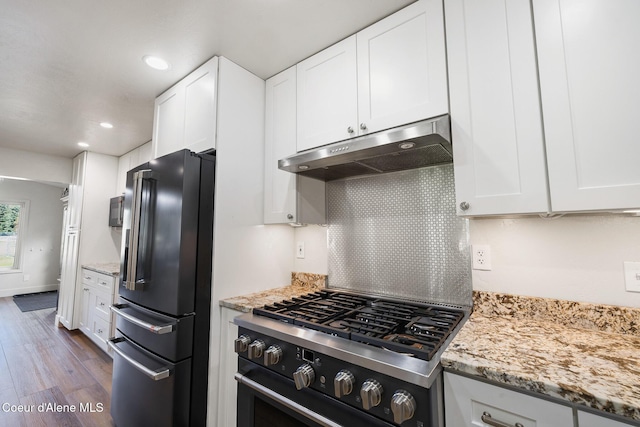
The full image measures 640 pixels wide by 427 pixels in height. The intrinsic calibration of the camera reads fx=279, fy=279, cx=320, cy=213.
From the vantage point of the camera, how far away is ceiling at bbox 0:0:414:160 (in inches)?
54.8

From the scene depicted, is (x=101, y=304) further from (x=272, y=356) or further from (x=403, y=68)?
(x=403, y=68)

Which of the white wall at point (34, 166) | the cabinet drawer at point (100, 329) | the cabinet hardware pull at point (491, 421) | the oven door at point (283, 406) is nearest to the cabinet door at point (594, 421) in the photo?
the cabinet hardware pull at point (491, 421)

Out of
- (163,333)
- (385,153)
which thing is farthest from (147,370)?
(385,153)

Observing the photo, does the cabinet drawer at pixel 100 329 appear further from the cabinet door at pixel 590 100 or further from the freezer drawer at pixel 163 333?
the cabinet door at pixel 590 100

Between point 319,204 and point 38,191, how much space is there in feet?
24.7

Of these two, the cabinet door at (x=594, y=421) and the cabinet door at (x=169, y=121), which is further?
the cabinet door at (x=169, y=121)

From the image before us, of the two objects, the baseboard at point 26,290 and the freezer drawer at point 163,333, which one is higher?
the freezer drawer at point 163,333

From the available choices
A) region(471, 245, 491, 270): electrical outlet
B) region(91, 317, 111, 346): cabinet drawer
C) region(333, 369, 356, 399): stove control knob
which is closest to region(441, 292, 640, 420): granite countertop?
region(471, 245, 491, 270): electrical outlet

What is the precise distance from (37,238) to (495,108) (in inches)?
340

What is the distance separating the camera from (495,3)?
1.14 meters

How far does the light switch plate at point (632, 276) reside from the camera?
1.07 meters

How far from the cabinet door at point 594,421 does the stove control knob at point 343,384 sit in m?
0.60

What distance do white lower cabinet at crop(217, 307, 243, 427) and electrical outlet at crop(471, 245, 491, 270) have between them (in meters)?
1.28

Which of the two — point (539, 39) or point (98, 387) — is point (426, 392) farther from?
point (98, 387)
